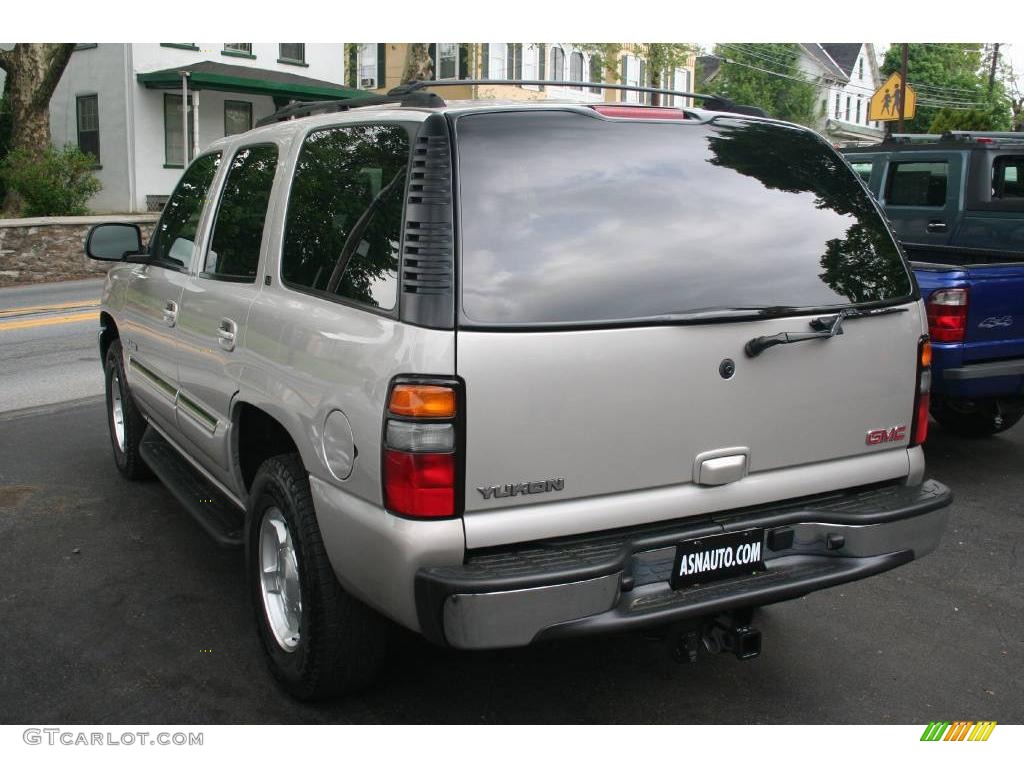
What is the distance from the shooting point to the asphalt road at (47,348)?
9328mm

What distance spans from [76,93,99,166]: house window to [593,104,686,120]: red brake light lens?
28714 mm

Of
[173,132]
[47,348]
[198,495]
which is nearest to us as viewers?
[198,495]

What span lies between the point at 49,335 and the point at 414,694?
10.4 metres

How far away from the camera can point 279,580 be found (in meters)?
3.85

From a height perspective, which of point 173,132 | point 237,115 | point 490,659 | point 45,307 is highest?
point 237,115

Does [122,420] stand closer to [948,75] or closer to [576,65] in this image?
[576,65]

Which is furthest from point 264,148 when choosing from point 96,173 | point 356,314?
point 96,173

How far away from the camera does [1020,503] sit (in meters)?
6.23

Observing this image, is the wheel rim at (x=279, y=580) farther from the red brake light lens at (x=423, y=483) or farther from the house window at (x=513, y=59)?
the house window at (x=513, y=59)

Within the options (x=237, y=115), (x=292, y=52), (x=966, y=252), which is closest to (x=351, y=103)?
(x=966, y=252)

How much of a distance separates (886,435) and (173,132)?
1125 inches

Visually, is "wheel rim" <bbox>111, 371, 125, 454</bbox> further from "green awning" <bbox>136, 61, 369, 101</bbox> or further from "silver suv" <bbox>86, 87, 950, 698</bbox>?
"green awning" <bbox>136, 61, 369, 101</bbox>

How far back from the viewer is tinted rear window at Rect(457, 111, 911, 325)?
3.16 meters

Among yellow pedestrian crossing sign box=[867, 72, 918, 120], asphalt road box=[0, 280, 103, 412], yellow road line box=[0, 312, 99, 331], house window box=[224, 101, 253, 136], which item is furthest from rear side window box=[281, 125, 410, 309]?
house window box=[224, 101, 253, 136]
